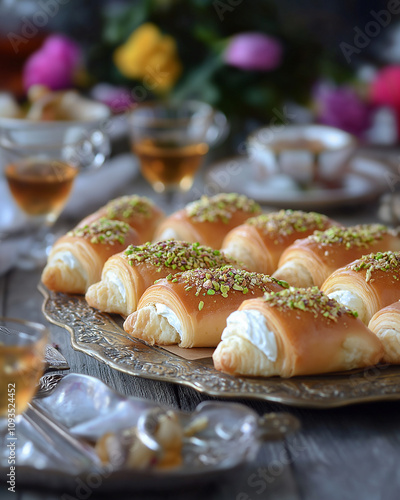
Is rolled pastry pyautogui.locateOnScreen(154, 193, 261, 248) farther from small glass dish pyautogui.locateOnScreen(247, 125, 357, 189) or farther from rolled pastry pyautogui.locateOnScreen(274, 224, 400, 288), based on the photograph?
small glass dish pyautogui.locateOnScreen(247, 125, 357, 189)

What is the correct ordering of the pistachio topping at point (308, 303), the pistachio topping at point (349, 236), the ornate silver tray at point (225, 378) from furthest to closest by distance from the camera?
1. the pistachio topping at point (349, 236)
2. the pistachio topping at point (308, 303)
3. the ornate silver tray at point (225, 378)

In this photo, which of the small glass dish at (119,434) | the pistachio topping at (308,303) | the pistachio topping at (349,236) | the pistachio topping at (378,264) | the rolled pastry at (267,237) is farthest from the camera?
the rolled pastry at (267,237)

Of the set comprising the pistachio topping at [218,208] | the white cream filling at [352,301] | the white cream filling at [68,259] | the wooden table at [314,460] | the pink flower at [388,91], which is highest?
the pink flower at [388,91]

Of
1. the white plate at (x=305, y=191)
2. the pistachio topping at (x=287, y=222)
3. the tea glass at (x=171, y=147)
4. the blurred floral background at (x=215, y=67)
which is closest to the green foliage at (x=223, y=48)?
the blurred floral background at (x=215, y=67)

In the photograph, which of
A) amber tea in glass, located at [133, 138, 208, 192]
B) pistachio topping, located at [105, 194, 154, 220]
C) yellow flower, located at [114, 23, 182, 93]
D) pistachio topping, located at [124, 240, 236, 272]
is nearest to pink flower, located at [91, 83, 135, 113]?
yellow flower, located at [114, 23, 182, 93]

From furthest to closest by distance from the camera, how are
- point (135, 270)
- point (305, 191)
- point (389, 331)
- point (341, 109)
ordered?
1. point (341, 109)
2. point (305, 191)
3. point (135, 270)
4. point (389, 331)

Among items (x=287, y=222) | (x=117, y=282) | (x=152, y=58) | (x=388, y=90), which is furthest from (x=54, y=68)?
(x=117, y=282)

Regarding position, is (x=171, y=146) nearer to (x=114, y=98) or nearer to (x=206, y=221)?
(x=206, y=221)

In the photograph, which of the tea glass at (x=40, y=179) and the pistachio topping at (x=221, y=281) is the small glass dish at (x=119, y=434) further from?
the tea glass at (x=40, y=179)
